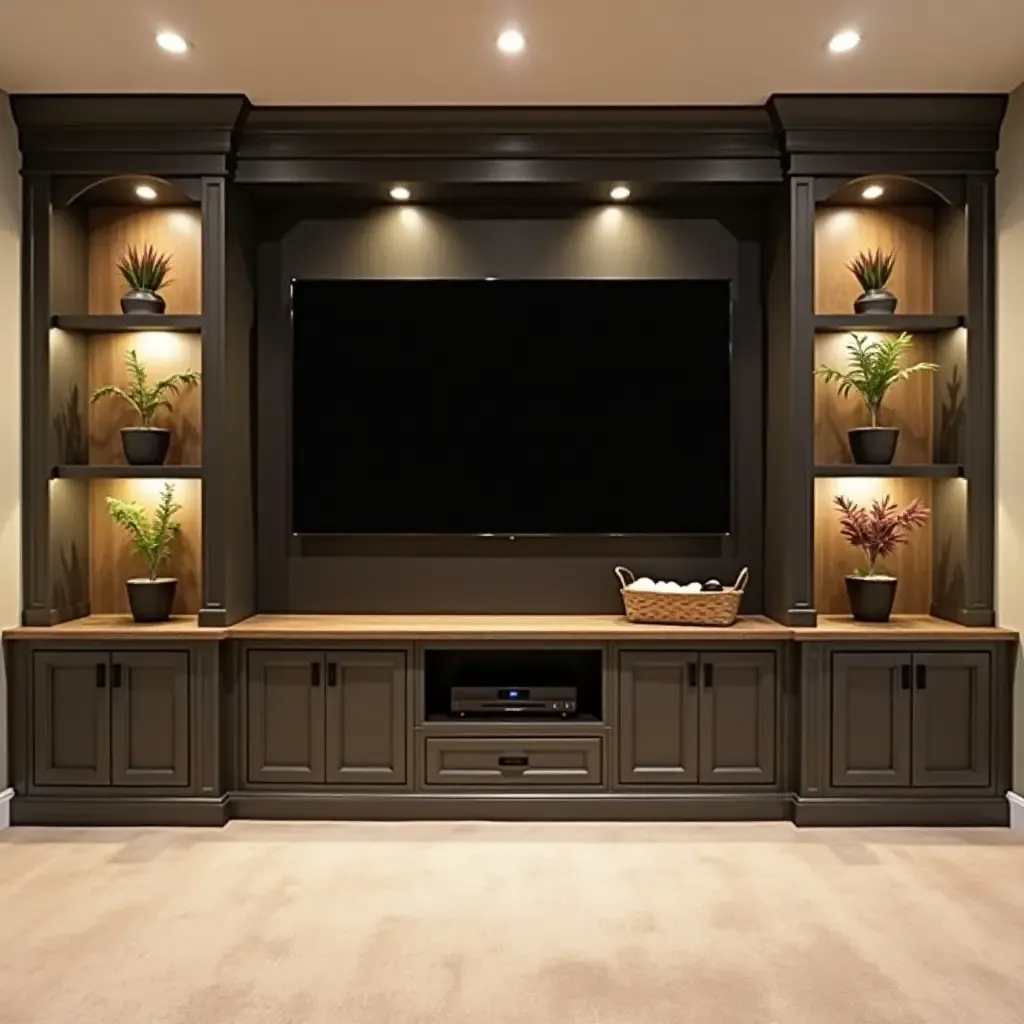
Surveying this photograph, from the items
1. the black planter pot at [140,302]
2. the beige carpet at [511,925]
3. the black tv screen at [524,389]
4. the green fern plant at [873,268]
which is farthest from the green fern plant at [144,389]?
the green fern plant at [873,268]

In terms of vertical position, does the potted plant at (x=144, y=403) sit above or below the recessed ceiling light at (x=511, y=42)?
below

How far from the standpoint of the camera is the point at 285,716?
14.0 ft

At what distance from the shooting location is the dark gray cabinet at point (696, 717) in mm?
4242

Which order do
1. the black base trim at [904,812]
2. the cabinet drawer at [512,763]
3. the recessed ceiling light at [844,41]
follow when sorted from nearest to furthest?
the recessed ceiling light at [844,41] < the black base trim at [904,812] < the cabinet drawer at [512,763]

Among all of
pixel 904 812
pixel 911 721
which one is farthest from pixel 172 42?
pixel 904 812

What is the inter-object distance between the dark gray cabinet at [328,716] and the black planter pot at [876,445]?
2097 mm

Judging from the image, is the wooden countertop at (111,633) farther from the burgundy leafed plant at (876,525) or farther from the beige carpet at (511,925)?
the burgundy leafed plant at (876,525)

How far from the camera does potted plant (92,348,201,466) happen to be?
4348mm

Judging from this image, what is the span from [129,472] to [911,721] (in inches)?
131

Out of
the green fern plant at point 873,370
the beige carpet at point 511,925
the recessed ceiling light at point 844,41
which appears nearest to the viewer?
the beige carpet at point 511,925

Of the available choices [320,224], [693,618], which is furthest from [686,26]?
[693,618]

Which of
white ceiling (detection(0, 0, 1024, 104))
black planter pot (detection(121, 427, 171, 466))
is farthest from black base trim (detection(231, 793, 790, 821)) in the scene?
white ceiling (detection(0, 0, 1024, 104))

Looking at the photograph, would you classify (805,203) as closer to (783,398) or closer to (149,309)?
(783,398)

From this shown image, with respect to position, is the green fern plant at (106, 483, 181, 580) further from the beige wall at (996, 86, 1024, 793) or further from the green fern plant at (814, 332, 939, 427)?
the beige wall at (996, 86, 1024, 793)
